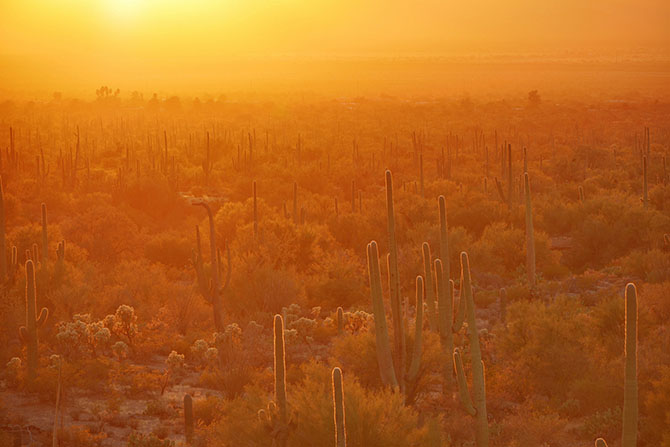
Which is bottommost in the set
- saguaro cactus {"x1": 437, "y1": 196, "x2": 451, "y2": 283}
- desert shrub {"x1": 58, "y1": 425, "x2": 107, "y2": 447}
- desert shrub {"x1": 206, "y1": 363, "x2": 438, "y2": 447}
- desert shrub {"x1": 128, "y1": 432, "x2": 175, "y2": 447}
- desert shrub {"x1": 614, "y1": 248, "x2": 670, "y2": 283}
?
desert shrub {"x1": 58, "y1": 425, "x2": 107, "y2": 447}

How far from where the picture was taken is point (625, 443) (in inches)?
360

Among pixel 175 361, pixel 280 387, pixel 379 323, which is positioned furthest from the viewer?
pixel 175 361

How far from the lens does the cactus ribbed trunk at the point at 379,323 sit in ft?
38.8

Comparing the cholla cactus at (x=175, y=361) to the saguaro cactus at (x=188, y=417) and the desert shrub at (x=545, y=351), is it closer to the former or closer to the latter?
the saguaro cactus at (x=188, y=417)

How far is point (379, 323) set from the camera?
1185cm

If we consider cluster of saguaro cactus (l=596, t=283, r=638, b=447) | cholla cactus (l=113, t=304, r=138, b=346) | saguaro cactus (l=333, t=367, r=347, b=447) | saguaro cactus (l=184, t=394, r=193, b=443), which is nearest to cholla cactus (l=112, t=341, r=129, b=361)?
cholla cactus (l=113, t=304, r=138, b=346)

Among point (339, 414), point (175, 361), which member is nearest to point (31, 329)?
point (175, 361)

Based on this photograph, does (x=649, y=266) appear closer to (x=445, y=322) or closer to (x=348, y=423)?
(x=445, y=322)

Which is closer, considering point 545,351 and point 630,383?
point 630,383

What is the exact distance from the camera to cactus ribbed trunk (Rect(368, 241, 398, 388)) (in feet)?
38.8

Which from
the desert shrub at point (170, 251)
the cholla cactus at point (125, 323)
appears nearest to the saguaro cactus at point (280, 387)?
the cholla cactus at point (125, 323)

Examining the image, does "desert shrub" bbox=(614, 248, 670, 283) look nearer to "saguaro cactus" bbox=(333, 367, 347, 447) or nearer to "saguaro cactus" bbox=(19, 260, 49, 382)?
"saguaro cactus" bbox=(19, 260, 49, 382)

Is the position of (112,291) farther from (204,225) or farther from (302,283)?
(204,225)

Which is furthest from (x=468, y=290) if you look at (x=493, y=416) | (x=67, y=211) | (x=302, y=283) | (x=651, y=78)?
(x=651, y=78)
